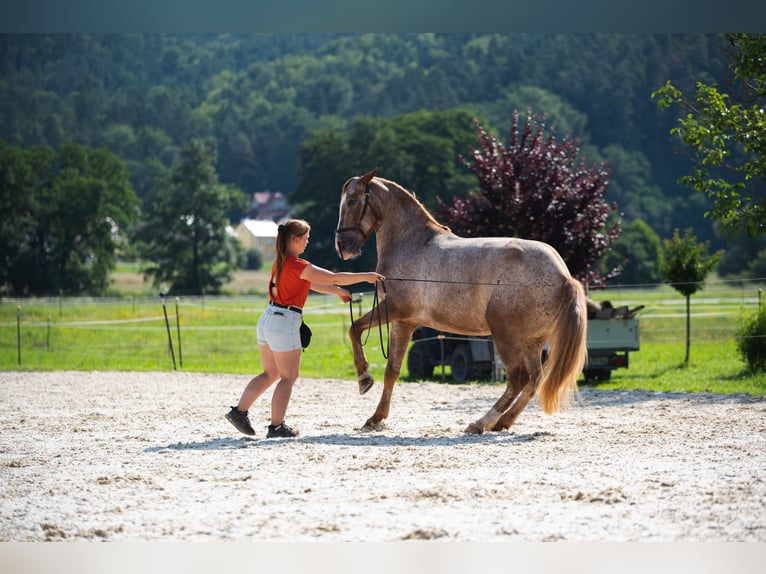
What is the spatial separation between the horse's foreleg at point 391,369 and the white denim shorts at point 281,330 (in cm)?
128

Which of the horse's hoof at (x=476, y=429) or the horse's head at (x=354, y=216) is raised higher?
the horse's head at (x=354, y=216)

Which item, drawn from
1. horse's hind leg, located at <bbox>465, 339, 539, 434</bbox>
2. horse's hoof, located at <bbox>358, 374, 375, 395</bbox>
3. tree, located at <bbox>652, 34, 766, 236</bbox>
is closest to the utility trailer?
tree, located at <bbox>652, 34, 766, 236</bbox>

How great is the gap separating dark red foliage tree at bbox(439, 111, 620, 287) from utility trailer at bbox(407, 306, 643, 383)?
2.96 ft

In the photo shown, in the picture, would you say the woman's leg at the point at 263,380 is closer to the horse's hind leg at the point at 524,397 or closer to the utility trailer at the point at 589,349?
the horse's hind leg at the point at 524,397

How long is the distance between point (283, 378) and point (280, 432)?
20.6 inches

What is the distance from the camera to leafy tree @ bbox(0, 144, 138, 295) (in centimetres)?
4688

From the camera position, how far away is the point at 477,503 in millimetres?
5926

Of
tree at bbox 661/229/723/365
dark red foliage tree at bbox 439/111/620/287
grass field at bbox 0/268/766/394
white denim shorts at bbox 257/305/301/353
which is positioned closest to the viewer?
white denim shorts at bbox 257/305/301/353

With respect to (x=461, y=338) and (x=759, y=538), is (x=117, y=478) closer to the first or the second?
(x=759, y=538)

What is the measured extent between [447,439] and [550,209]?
7106 mm

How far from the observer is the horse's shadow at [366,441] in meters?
8.25

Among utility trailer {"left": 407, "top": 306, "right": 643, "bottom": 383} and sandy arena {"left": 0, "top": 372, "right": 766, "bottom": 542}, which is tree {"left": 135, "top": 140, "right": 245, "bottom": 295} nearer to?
utility trailer {"left": 407, "top": 306, "right": 643, "bottom": 383}

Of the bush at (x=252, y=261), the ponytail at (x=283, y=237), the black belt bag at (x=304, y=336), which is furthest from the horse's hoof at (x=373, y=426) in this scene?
the bush at (x=252, y=261)

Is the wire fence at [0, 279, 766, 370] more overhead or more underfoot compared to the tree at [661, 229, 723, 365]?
more underfoot
